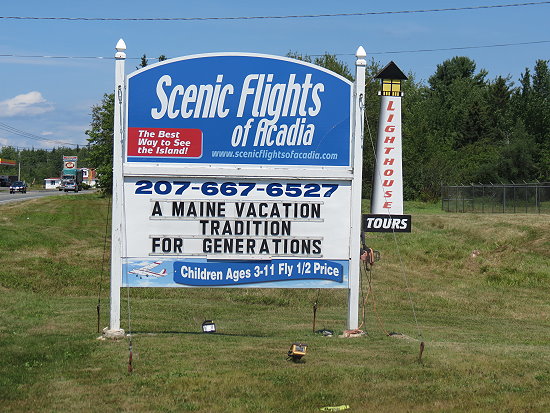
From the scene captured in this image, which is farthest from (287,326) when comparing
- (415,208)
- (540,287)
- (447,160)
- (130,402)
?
(447,160)

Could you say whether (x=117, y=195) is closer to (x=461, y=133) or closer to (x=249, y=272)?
(x=249, y=272)

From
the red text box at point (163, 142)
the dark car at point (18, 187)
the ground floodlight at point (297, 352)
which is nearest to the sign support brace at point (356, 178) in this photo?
the red text box at point (163, 142)

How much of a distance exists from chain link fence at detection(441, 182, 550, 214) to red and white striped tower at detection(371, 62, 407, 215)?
36.8m

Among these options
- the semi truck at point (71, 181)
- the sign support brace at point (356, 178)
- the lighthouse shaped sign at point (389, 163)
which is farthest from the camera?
the semi truck at point (71, 181)

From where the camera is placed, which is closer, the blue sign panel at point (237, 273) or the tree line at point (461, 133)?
the blue sign panel at point (237, 273)

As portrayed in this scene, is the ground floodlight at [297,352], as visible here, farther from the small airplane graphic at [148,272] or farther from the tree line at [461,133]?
the tree line at [461,133]

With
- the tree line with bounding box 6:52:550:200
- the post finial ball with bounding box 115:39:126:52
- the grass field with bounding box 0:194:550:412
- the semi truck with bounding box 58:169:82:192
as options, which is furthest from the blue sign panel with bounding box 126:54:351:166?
the semi truck with bounding box 58:169:82:192

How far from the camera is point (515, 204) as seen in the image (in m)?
52.1

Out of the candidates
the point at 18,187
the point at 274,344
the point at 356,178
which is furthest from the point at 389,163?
the point at 18,187

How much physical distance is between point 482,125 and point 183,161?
3940 inches

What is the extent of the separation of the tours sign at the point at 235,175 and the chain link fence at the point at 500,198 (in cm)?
3816

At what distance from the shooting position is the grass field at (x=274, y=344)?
31.1ft

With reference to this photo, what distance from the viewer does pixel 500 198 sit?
5288 cm

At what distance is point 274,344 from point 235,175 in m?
3.04
